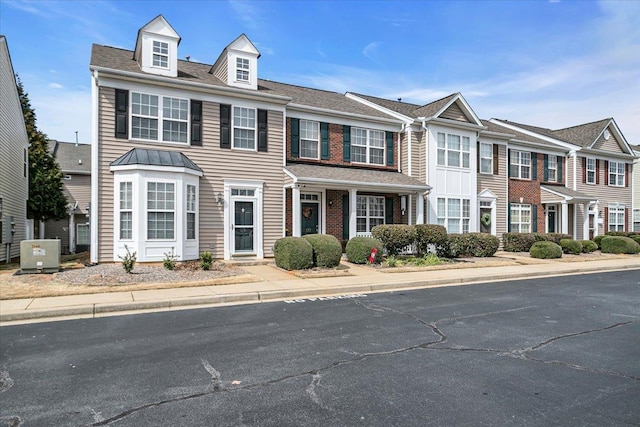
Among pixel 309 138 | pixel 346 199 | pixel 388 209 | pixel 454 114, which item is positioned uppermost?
pixel 454 114

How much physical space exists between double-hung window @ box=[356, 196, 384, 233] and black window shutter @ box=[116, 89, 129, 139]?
380 inches

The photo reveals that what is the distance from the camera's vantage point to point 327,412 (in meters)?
3.82

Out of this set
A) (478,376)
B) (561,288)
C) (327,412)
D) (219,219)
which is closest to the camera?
(327,412)

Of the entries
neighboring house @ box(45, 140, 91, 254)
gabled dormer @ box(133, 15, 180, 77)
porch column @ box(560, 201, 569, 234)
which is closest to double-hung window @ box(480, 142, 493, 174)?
porch column @ box(560, 201, 569, 234)

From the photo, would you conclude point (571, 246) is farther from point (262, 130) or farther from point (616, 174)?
point (262, 130)

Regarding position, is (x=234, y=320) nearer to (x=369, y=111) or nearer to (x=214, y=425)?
(x=214, y=425)

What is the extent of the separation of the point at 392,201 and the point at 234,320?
13.0 m

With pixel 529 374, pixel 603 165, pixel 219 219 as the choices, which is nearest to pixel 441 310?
pixel 529 374

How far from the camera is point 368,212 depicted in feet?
61.6

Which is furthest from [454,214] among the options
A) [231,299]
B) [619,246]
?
[231,299]

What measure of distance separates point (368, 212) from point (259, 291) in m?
9.86

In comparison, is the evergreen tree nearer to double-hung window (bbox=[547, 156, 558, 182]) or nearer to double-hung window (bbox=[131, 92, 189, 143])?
double-hung window (bbox=[131, 92, 189, 143])

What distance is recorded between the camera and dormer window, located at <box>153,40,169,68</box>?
14.8 m

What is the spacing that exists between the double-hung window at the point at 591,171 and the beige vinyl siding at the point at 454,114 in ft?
38.2
